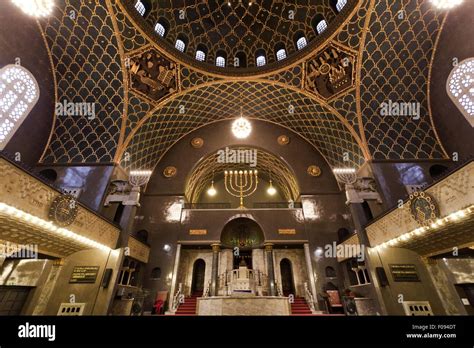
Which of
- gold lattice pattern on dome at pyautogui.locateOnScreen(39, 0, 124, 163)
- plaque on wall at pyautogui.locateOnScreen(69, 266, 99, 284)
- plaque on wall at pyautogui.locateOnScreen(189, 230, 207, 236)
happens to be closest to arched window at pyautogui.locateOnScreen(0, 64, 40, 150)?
gold lattice pattern on dome at pyautogui.locateOnScreen(39, 0, 124, 163)

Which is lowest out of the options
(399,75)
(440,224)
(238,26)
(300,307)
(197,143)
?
(300,307)

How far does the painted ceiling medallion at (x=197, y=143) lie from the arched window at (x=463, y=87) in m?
15.3

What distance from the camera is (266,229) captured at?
15.5m

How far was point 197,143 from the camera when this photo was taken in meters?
17.9

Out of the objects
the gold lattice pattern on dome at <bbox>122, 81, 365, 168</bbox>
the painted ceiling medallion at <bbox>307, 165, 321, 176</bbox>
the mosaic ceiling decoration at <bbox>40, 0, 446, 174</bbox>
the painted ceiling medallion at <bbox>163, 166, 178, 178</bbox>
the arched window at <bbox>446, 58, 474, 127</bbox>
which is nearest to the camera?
the arched window at <bbox>446, 58, 474, 127</bbox>

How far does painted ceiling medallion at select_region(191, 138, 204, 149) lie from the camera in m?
17.8

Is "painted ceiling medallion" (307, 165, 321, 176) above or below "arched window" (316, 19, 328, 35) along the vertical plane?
below

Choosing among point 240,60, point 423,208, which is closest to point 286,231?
point 423,208

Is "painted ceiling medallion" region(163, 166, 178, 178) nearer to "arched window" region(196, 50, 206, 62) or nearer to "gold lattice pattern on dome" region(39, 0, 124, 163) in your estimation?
"gold lattice pattern on dome" region(39, 0, 124, 163)

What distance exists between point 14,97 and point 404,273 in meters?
20.2

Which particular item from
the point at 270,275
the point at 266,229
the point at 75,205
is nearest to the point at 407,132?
the point at 266,229

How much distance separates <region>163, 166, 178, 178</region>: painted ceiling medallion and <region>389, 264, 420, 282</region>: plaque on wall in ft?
48.4

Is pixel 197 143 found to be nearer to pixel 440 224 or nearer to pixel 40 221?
pixel 40 221
